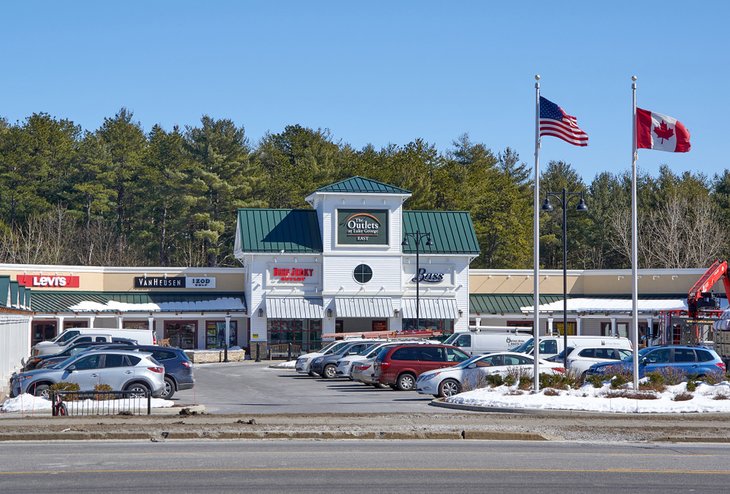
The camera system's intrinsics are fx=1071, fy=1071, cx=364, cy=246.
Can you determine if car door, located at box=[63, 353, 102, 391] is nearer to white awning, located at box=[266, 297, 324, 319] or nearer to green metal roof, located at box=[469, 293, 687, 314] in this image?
white awning, located at box=[266, 297, 324, 319]

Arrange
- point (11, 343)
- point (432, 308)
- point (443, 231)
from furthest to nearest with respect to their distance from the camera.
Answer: point (443, 231) < point (432, 308) < point (11, 343)

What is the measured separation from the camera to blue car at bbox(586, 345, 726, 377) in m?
32.8

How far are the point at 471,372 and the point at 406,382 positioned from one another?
412 cm

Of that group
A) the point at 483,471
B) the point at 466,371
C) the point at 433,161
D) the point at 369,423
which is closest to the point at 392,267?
the point at 433,161

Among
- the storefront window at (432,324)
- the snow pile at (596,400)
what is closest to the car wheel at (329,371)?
the snow pile at (596,400)

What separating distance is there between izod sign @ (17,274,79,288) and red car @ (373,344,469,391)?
3672 centimetres

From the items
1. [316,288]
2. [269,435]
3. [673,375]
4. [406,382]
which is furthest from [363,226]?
[269,435]

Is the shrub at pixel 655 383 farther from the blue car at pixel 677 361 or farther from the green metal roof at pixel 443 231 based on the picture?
the green metal roof at pixel 443 231

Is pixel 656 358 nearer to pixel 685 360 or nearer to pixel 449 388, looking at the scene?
pixel 685 360

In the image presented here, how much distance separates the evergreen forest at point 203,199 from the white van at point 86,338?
36478 millimetres

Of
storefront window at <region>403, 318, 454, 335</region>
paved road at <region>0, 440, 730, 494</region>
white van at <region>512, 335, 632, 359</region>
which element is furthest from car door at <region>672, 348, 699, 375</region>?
storefront window at <region>403, 318, 454, 335</region>

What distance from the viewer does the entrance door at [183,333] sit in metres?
68.2

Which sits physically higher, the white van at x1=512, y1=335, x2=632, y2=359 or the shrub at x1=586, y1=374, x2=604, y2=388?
the white van at x1=512, y1=335, x2=632, y2=359

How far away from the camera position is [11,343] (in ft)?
151
